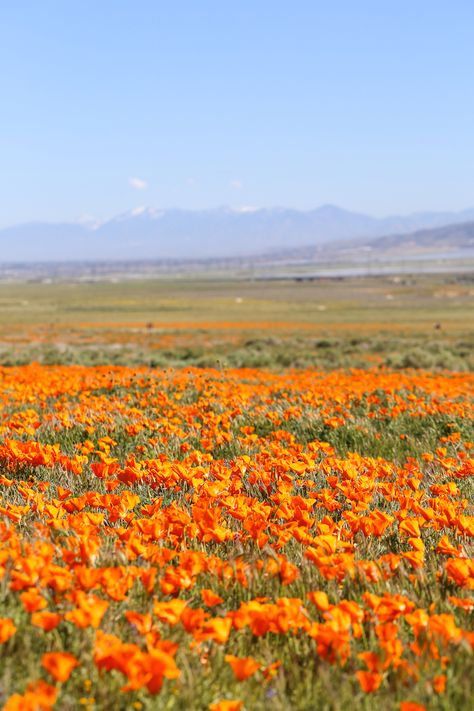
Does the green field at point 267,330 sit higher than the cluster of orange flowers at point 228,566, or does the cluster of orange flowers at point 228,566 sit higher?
the cluster of orange flowers at point 228,566

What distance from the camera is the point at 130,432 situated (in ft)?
18.1

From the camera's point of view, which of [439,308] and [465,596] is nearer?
[465,596]

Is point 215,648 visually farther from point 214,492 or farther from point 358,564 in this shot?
point 214,492

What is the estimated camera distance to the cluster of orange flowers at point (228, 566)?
192cm

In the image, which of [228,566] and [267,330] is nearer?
[228,566]

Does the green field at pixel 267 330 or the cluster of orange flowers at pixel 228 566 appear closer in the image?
the cluster of orange flowers at pixel 228 566

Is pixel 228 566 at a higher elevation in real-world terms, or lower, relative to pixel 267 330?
higher

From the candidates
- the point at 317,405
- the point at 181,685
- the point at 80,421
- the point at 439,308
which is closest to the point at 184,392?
the point at 317,405

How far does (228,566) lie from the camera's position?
2.59 metres

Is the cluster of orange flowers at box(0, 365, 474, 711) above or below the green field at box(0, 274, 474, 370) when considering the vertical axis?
above

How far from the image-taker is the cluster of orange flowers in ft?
6.31

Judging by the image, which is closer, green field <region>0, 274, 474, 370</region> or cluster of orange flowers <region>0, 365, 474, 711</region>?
cluster of orange flowers <region>0, 365, 474, 711</region>

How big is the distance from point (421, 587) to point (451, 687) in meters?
0.72

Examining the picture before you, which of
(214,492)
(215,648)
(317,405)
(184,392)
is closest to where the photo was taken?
(215,648)
